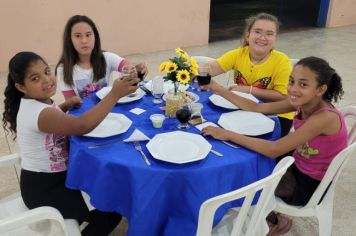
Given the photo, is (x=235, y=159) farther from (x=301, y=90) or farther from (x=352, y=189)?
(x=352, y=189)

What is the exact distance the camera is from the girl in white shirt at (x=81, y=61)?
2.42 meters

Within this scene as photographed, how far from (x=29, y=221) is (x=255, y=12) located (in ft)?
23.6

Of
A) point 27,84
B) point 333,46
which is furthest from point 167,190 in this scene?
point 333,46

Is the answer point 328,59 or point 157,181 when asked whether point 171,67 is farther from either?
point 328,59

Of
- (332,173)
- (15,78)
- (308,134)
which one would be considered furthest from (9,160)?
(332,173)

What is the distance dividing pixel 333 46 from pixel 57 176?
5469 millimetres

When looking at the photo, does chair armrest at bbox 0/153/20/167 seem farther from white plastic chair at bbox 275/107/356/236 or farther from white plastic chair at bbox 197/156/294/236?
white plastic chair at bbox 275/107/356/236

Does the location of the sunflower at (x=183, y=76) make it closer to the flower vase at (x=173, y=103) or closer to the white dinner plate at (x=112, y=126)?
the flower vase at (x=173, y=103)

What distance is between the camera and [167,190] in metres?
1.50

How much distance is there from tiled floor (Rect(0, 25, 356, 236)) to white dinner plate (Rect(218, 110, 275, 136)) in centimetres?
80

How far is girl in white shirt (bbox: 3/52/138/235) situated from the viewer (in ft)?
5.43

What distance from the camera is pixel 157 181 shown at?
4.86 ft

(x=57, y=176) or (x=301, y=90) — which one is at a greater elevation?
(x=301, y=90)

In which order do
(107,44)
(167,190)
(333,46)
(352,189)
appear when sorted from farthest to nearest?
(333,46), (107,44), (352,189), (167,190)
